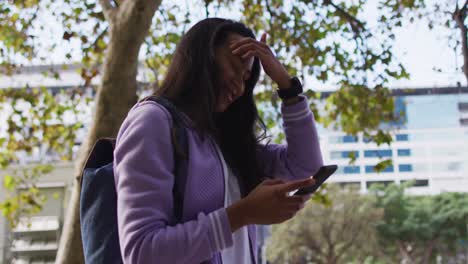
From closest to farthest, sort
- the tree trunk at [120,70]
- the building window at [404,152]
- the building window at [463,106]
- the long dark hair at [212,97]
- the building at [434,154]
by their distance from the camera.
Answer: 1. the long dark hair at [212,97]
2. the tree trunk at [120,70]
3. the building window at [463,106]
4. the building window at [404,152]
5. the building at [434,154]

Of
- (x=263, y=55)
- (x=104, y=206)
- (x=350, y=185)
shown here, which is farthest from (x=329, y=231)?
(x=104, y=206)

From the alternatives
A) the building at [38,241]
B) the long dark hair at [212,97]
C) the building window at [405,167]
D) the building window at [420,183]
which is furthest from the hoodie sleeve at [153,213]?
the building window at [420,183]

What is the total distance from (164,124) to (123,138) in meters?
0.07

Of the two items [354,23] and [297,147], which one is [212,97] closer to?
[297,147]

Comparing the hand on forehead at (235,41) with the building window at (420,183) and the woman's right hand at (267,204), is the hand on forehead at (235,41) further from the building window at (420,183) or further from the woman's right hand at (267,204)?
the building window at (420,183)

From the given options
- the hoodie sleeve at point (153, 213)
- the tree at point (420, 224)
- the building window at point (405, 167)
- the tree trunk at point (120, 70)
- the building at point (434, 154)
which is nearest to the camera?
the hoodie sleeve at point (153, 213)

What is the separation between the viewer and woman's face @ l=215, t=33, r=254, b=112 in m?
1.08

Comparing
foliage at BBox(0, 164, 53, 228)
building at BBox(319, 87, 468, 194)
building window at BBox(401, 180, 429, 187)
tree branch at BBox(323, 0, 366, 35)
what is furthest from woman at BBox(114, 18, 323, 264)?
building window at BBox(401, 180, 429, 187)

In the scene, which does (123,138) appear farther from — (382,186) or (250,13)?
(382,186)

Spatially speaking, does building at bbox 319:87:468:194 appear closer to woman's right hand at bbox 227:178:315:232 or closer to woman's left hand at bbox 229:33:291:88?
woman's left hand at bbox 229:33:291:88

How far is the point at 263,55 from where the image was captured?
116 cm

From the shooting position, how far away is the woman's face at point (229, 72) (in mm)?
1081

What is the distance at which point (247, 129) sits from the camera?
1214mm

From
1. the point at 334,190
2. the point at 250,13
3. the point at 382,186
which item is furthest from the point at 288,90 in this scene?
the point at 382,186
